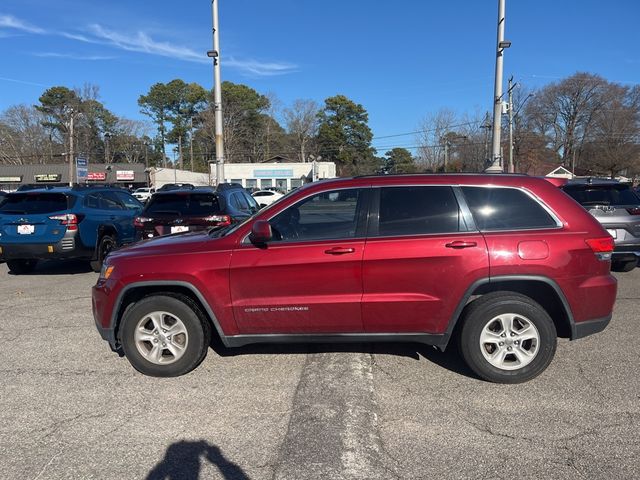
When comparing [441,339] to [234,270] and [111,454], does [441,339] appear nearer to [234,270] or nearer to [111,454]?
[234,270]

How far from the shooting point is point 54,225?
863 centimetres

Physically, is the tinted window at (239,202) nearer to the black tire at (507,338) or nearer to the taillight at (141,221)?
the taillight at (141,221)

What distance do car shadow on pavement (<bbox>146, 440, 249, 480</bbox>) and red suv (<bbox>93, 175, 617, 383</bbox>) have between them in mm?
1156

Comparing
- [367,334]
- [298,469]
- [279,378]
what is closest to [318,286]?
[367,334]

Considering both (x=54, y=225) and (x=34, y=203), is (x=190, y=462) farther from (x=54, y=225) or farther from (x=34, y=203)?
(x=34, y=203)

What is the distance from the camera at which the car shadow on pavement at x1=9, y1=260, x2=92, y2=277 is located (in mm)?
9711

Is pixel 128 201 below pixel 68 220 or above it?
above

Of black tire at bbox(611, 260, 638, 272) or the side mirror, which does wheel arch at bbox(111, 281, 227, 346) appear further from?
black tire at bbox(611, 260, 638, 272)

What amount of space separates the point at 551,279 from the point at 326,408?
2102 millimetres

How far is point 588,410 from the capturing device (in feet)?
11.9

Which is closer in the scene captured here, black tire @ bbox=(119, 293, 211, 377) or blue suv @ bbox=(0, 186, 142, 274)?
black tire @ bbox=(119, 293, 211, 377)

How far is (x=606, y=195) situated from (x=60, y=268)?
1076cm

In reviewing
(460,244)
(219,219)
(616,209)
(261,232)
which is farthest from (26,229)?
(616,209)

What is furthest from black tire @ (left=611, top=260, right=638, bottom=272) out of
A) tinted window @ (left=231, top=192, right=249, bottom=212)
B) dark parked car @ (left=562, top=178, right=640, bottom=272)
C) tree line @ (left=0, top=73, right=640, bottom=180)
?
tree line @ (left=0, top=73, right=640, bottom=180)
